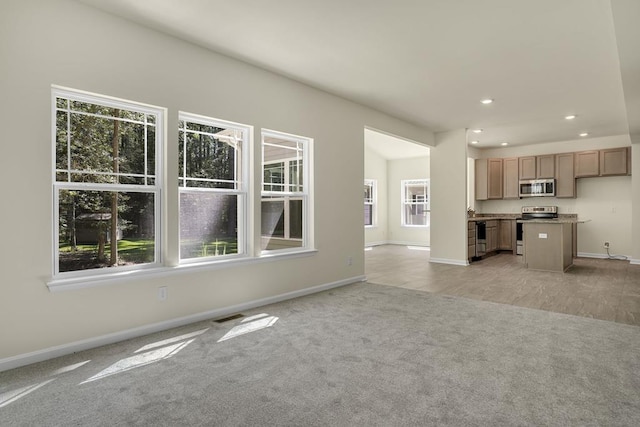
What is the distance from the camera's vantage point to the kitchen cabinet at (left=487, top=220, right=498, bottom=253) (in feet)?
27.6

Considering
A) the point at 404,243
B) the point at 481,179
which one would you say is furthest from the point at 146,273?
the point at 404,243

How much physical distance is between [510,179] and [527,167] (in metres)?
0.46

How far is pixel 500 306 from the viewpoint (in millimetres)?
4098

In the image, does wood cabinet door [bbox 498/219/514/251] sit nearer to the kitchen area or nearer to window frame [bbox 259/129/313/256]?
the kitchen area

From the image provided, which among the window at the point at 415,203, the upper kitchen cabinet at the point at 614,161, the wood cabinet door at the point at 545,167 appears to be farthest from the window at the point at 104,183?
the window at the point at 415,203

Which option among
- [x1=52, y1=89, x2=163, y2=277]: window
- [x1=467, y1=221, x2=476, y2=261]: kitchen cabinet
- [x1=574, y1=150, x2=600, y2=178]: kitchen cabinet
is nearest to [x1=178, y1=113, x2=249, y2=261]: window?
[x1=52, y1=89, x2=163, y2=277]: window

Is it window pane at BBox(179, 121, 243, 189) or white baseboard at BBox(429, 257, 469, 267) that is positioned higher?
window pane at BBox(179, 121, 243, 189)

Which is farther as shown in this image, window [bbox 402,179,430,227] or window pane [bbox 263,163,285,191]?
window [bbox 402,179,430,227]

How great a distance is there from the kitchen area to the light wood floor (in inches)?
20.5

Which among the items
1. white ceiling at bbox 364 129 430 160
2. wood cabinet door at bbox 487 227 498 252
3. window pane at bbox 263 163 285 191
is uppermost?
white ceiling at bbox 364 129 430 160

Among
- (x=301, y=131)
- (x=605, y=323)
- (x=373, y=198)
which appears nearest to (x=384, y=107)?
(x=301, y=131)

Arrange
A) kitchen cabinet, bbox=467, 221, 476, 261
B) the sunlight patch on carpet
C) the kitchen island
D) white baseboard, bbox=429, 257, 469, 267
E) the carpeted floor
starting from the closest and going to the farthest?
1. the carpeted floor
2. the sunlight patch on carpet
3. the kitchen island
4. white baseboard, bbox=429, 257, 469, 267
5. kitchen cabinet, bbox=467, 221, 476, 261

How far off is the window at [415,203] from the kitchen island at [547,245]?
169 inches

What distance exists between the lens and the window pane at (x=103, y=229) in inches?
114
